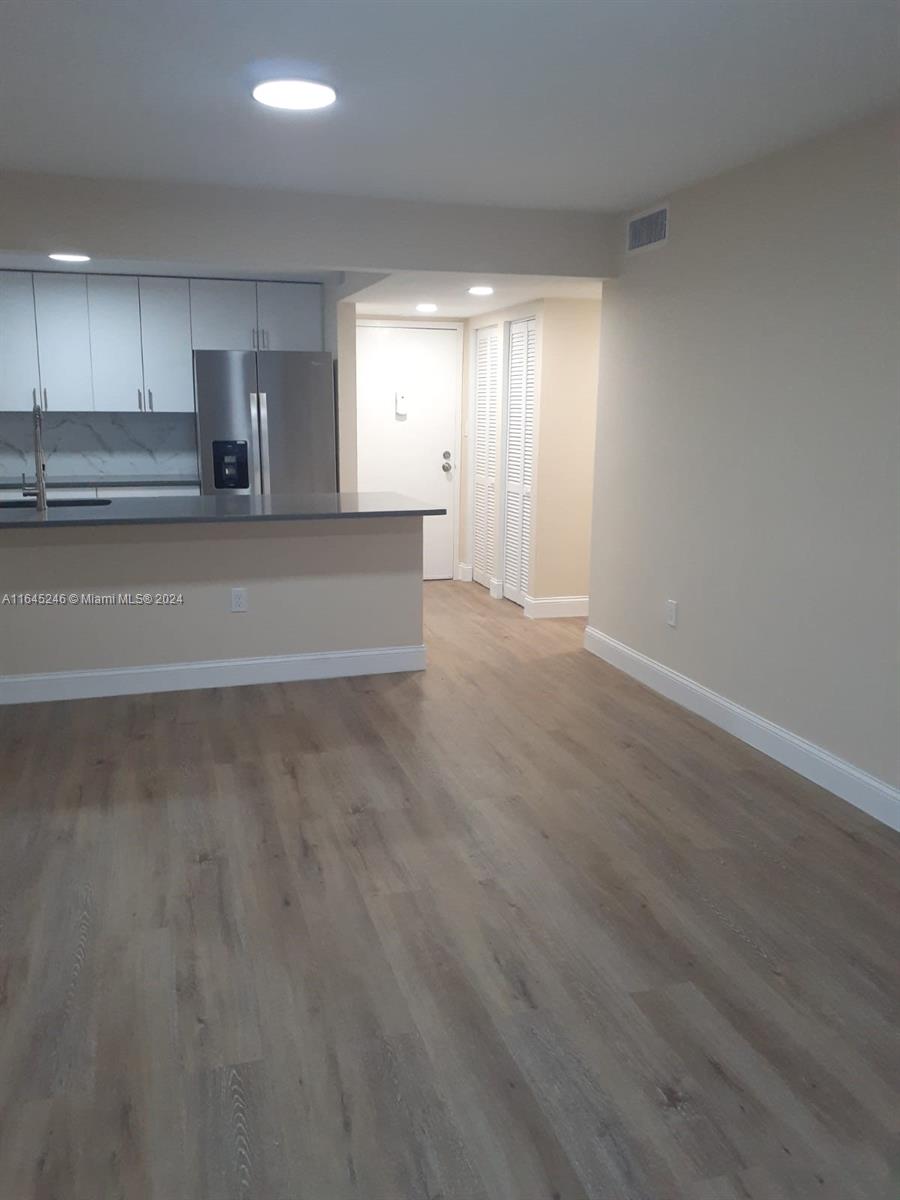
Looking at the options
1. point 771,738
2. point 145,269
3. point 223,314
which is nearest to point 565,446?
point 223,314

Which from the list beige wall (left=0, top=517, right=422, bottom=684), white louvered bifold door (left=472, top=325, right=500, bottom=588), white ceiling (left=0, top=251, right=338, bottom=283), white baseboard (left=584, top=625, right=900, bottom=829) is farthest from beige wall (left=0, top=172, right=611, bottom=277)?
white baseboard (left=584, top=625, right=900, bottom=829)

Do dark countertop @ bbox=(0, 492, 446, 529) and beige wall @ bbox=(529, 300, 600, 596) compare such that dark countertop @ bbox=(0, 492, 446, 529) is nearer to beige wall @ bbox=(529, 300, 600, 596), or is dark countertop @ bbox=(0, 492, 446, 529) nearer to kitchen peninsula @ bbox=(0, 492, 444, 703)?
kitchen peninsula @ bbox=(0, 492, 444, 703)

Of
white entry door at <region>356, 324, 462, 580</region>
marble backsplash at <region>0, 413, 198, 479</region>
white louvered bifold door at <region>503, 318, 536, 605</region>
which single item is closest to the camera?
white louvered bifold door at <region>503, 318, 536, 605</region>

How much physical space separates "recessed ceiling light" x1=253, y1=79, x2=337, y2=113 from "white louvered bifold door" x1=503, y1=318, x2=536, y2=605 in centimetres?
322

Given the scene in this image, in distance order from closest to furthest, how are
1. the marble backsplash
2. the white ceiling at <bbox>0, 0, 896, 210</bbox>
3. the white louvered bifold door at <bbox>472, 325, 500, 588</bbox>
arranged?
1. the white ceiling at <bbox>0, 0, 896, 210</bbox>
2. the marble backsplash
3. the white louvered bifold door at <bbox>472, 325, 500, 588</bbox>

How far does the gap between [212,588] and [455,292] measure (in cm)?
234

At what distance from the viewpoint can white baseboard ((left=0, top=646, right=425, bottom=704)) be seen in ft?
13.8

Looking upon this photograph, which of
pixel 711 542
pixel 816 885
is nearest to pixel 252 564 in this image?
pixel 711 542

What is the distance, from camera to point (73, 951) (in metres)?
2.31

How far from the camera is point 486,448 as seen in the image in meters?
6.76

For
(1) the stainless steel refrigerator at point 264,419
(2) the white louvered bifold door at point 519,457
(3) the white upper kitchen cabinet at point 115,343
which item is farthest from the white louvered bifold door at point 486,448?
(3) the white upper kitchen cabinet at point 115,343

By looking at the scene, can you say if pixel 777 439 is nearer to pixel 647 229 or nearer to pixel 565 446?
pixel 647 229

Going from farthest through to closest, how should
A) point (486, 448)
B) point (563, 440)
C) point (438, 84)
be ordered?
1. point (486, 448)
2. point (563, 440)
3. point (438, 84)

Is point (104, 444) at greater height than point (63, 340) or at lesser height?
lesser
